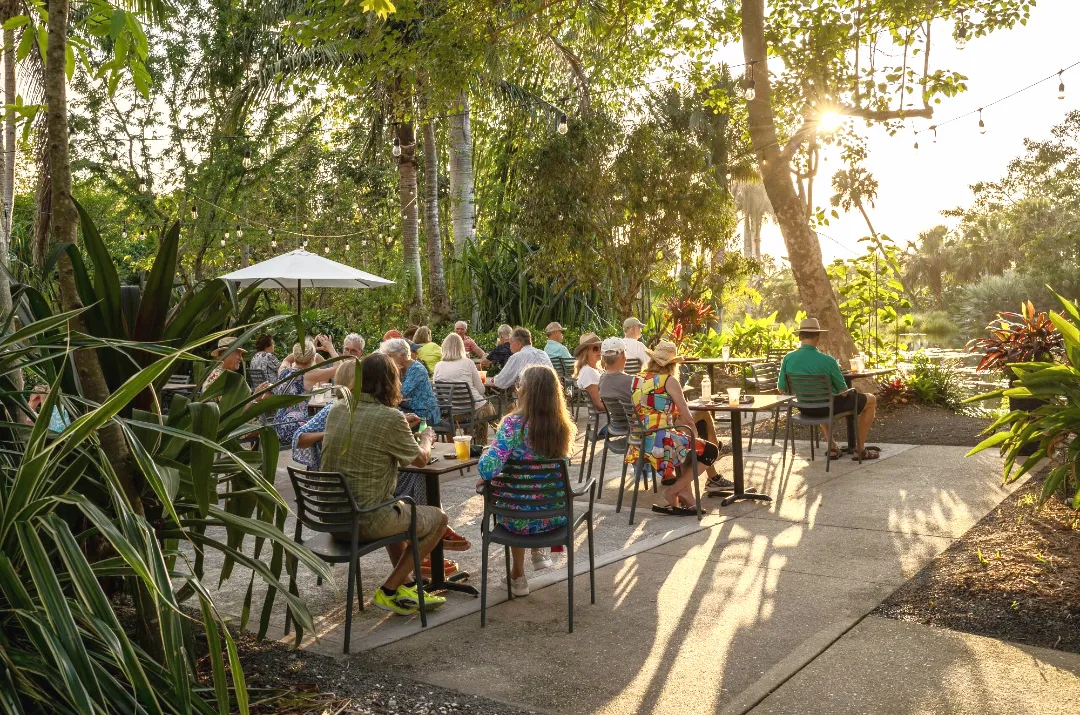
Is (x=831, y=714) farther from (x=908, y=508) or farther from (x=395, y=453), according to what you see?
(x=908, y=508)

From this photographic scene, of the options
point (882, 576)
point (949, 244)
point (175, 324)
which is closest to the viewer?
point (175, 324)

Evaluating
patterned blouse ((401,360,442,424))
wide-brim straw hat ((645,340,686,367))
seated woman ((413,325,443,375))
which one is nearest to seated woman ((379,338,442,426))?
patterned blouse ((401,360,442,424))

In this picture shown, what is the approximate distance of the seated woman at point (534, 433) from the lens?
497 centimetres

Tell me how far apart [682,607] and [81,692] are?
11.1 feet

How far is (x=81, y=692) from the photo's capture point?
2.14 meters

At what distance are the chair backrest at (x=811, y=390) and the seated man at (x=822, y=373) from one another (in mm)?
57

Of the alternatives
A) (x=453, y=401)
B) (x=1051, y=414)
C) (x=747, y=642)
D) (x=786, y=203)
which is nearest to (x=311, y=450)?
(x=747, y=642)

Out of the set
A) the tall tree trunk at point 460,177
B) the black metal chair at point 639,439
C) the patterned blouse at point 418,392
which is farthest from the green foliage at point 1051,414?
the tall tree trunk at point 460,177

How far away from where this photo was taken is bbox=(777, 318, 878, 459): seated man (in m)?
8.66

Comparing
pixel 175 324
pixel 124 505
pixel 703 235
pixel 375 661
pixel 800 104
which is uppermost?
pixel 800 104

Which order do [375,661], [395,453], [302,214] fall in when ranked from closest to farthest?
[375,661] < [395,453] < [302,214]

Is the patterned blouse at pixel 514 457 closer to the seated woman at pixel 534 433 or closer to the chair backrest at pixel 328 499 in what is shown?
the seated woman at pixel 534 433

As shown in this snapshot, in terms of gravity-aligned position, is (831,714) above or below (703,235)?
below

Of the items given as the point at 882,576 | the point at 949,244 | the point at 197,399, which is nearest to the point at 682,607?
the point at 882,576
